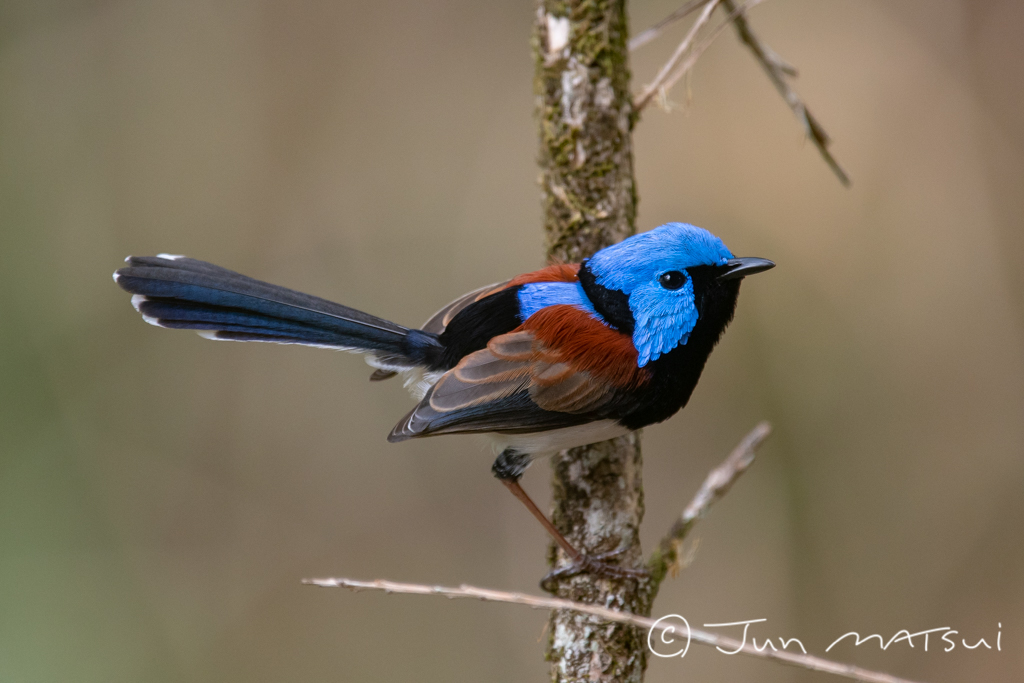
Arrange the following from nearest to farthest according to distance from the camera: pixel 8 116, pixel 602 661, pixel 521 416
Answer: pixel 602 661 < pixel 521 416 < pixel 8 116

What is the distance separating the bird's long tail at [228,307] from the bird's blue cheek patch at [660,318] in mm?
973

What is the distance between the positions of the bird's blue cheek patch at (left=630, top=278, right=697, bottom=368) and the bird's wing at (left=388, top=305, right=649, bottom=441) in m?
0.06

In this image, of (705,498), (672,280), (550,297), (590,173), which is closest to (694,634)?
(705,498)

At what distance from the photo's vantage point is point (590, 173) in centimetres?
311

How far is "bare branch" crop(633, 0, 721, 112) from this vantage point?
270 centimetres

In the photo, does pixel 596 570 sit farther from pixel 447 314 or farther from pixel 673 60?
pixel 673 60

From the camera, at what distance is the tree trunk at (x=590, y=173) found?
2.96 meters

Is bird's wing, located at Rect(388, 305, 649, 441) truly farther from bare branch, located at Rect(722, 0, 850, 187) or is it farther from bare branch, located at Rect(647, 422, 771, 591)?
bare branch, located at Rect(722, 0, 850, 187)

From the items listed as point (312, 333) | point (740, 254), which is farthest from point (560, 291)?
point (740, 254)

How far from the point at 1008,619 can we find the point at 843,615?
80 centimetres

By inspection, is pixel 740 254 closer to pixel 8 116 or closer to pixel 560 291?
pixel 560 291

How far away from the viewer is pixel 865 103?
14.9ft

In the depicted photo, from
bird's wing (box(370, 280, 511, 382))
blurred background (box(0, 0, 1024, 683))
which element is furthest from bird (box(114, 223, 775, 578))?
blurred background (box(0, 0, 1024, 683))

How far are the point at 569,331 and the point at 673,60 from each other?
1029mm
